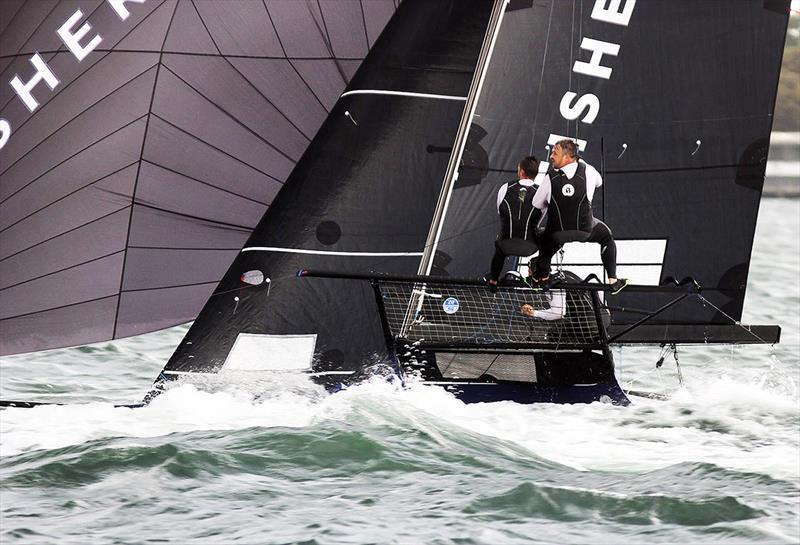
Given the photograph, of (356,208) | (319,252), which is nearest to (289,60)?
(356,208)

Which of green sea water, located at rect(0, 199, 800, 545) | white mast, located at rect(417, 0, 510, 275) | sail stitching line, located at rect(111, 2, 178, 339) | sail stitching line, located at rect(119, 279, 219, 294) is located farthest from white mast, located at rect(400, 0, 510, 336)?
sail stitching line, located at rect(111, 2, 178, 339)

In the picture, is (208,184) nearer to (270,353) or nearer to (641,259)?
(270,353)

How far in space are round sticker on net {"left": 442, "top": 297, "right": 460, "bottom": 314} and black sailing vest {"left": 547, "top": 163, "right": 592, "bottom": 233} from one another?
492 mm

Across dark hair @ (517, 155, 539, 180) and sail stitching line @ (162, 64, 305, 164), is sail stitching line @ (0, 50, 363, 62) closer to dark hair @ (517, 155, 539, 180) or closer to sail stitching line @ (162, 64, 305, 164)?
sail stitching line @ (162, 64, 305, 164)

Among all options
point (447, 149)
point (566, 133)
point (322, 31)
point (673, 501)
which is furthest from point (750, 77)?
point (673, 501)

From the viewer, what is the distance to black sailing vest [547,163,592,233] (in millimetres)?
5750

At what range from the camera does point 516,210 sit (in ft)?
18.9

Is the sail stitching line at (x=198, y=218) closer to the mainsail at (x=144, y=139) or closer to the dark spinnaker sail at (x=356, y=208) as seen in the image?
the mainsail at (x=144, y=139)

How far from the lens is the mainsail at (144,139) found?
601 centimetres

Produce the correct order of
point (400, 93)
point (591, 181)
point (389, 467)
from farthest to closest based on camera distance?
point (400, 93) → point (591, 181) → point (389, 467)

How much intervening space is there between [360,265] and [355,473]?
1.44 meters

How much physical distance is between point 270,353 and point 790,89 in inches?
721

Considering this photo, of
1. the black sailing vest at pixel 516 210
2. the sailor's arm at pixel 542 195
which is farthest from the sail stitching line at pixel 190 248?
the sailor's arm at pixel 542 195

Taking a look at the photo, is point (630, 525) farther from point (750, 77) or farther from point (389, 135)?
point (750, 77)
